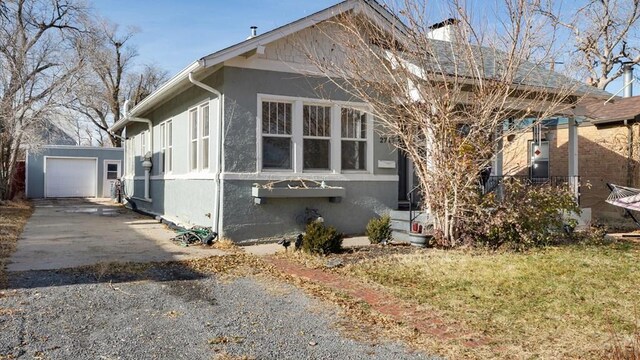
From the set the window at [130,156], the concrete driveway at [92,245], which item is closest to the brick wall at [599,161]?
the concrete driveway at [92,245]

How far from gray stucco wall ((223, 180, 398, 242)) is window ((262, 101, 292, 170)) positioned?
2.18ft

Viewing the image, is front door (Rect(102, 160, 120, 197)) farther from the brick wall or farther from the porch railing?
the porch railing

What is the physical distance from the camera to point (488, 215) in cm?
802

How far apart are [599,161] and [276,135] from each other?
10.3m

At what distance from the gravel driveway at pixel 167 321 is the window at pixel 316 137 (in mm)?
3842

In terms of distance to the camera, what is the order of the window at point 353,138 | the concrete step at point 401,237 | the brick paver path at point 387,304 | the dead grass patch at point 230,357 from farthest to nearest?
the window at point 353,138, the concrete step at point 401,237, the brick paver path at point 387,304, the dead grass patch at point 230,357

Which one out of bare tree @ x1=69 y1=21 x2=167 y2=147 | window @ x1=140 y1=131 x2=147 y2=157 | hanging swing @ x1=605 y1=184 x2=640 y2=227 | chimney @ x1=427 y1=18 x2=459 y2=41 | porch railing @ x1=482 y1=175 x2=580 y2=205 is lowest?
hanging swing @ x1=605 y1=184 x2=640 y2=227

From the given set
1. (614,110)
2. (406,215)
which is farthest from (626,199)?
(614,110)

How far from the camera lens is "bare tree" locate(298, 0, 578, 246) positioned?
799cm

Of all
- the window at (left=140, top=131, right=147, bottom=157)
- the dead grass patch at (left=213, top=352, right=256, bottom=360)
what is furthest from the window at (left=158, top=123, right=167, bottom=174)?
the dead grass patch at (left=213, top=352, right=256, bottom=360)

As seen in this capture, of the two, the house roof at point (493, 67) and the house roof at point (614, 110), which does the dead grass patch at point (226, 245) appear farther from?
the house roof at point (614, 110)

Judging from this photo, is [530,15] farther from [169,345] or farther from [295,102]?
[169,345]

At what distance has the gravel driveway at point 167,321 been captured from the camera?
3.87 m

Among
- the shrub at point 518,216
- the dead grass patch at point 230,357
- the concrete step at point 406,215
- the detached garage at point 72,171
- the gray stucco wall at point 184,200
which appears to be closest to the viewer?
the dead grass patch at point 230,357
